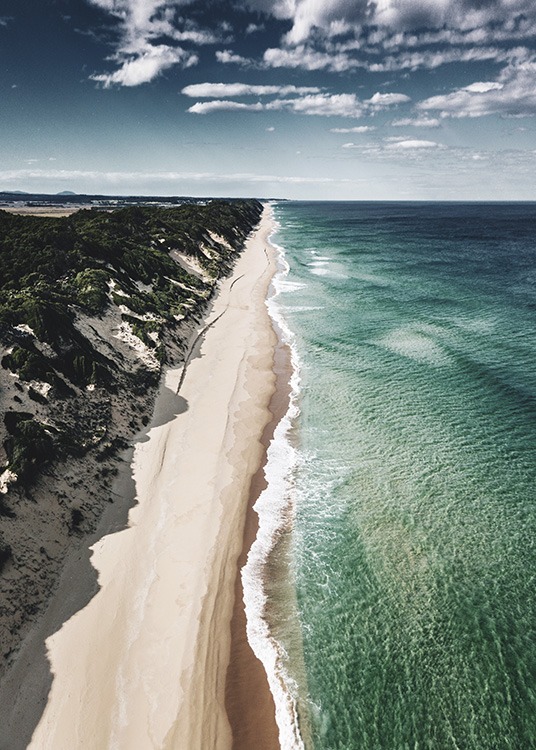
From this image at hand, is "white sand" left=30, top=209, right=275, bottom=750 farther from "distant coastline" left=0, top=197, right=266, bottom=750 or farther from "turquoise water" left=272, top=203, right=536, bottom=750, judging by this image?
"turquoise water" left=272, top=203, right=536, bottom=750

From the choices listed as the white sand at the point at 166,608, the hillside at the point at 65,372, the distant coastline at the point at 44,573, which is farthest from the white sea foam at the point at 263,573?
the hillside at the point at 65,372

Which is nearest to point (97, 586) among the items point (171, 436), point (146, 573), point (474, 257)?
point (146, 573)

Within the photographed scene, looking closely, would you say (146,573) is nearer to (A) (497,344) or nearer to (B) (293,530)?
(B) (293,530)

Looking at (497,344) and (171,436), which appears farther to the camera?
(497,344)

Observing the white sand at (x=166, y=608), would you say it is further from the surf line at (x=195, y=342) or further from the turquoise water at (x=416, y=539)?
the surf line at (x=195, y=342)

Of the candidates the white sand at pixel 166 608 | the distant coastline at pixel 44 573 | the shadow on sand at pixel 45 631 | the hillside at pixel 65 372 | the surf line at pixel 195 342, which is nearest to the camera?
the shadow on sand at pixel 45 631
